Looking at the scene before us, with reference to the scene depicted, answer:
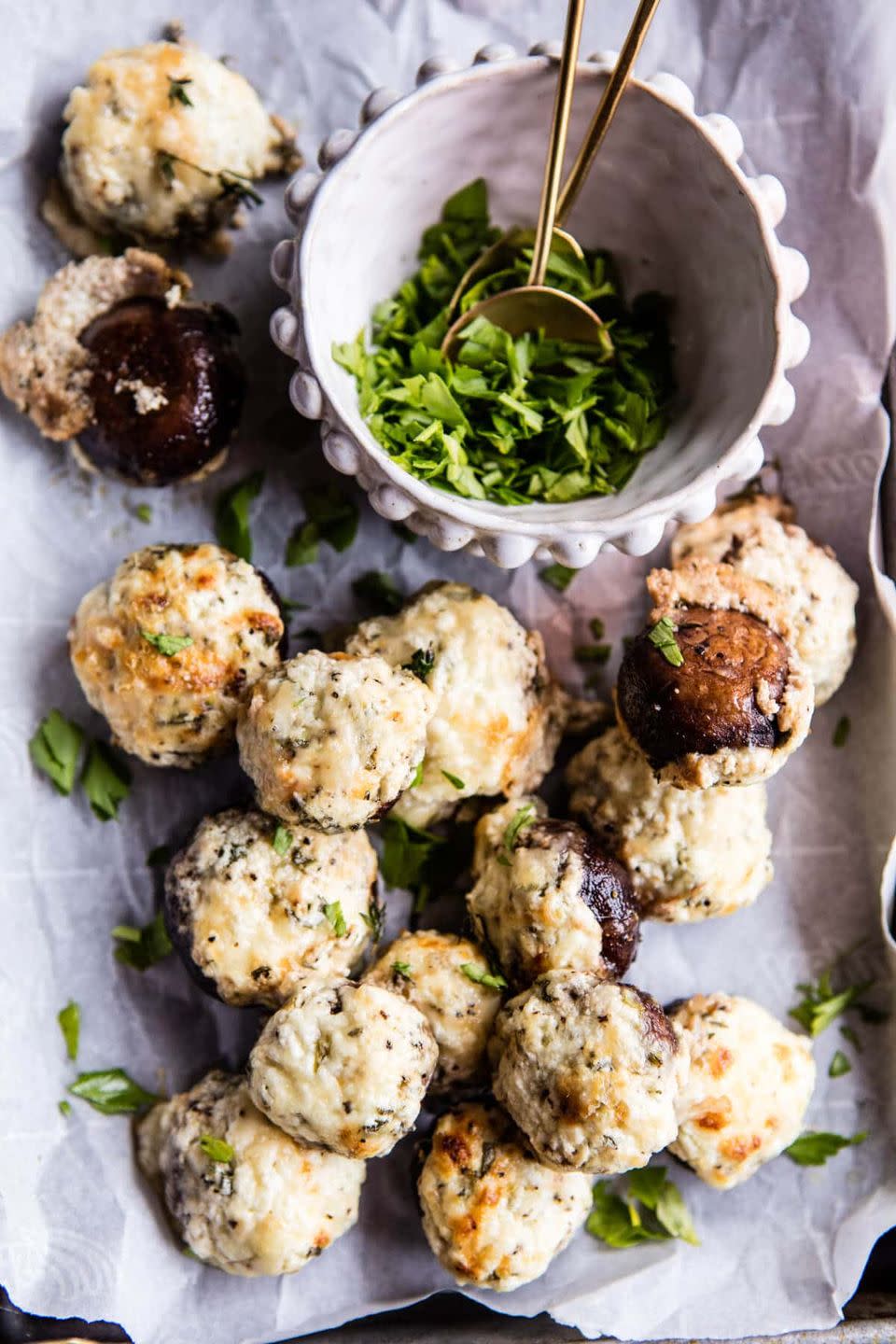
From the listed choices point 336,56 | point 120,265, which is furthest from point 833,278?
point 120,265

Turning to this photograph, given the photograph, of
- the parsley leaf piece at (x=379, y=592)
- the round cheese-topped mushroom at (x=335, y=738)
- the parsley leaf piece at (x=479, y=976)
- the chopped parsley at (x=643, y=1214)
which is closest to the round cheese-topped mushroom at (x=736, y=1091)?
the chopped parsley at (x=643, y=1214)

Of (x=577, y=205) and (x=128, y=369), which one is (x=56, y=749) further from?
(x=577, y=205)

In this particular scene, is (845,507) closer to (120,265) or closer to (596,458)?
(596,458)

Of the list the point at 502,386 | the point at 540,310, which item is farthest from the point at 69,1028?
the point at 540,310

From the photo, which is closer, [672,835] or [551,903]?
[551,903]

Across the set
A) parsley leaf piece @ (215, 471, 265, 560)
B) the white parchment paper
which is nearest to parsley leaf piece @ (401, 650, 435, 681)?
the white parchment paper

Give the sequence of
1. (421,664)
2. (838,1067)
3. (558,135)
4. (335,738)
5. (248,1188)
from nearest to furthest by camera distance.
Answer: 1. (558,135)
2. (335,738)
3. (248,1188)
4. (421,664)
5. (838,1067)
